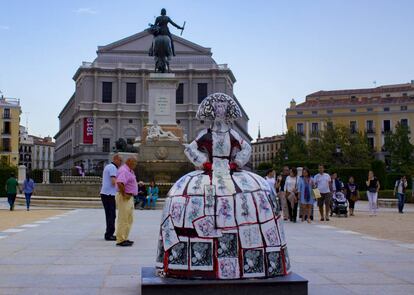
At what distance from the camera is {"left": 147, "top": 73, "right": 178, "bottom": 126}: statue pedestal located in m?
32.2

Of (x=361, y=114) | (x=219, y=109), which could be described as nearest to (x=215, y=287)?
(x=219, y=109)

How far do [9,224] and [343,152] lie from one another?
5668cm

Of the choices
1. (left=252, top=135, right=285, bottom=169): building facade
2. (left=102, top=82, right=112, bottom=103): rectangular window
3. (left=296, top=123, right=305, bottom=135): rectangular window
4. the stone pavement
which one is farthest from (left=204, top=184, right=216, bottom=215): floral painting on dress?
(left=252, top=135, right=285, bottom=169): building facade

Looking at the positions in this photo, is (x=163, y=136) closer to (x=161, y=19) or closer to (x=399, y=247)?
(x=161, y=19)

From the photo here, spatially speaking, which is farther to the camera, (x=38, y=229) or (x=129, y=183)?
(x=38, y=229)

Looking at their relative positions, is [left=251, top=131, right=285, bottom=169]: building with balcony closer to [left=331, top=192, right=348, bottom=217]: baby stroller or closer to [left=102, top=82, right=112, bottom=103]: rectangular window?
[left=102, top=82, right=112, bottom=103]: rectangular window

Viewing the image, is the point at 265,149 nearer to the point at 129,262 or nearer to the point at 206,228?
the point at 129,262

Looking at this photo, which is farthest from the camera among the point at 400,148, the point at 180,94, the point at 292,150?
the point at 180,94

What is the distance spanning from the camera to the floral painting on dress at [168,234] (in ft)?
17.5

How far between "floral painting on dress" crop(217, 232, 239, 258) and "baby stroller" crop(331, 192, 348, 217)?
15747 mm

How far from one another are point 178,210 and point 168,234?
243mm

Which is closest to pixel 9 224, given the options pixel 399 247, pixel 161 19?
pixel 399 247

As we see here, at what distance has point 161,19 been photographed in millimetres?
32344

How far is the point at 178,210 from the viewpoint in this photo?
536 centimetres
